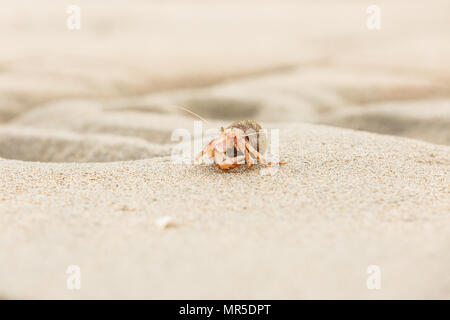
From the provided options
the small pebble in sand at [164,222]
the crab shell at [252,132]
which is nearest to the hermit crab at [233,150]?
the crab shell at [252,132]

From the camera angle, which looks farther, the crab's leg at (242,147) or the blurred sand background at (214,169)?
the crab's leg at (242,147)

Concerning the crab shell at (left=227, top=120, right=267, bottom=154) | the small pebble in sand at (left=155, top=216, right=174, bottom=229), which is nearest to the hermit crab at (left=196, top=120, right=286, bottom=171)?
the crab shell at (left=227, top=120, right=267, bottom=154)

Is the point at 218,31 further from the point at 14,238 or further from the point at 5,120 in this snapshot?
the point at 14,238

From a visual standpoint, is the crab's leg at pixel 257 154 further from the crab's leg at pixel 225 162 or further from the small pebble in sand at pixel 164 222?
the small pebble in sand at pixel 164 222

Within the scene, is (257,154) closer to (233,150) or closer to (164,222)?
(233,150)

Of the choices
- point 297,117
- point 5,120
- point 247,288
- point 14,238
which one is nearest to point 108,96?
point 5,120
